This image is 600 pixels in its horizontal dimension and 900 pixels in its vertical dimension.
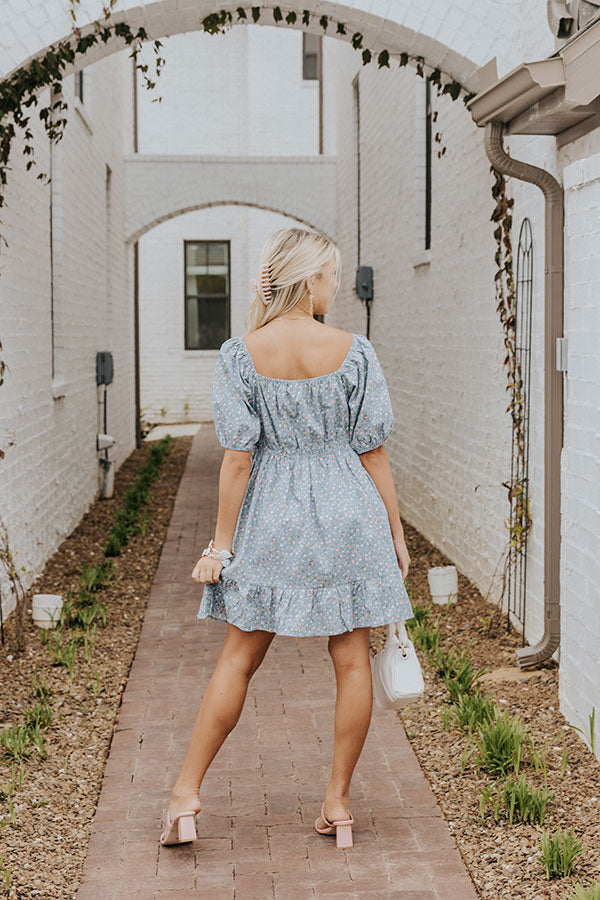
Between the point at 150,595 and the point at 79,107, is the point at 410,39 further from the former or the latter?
the point at 79,107

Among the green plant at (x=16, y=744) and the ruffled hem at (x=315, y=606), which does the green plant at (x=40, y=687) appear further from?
the ruffled hem at (x=315, y=606)

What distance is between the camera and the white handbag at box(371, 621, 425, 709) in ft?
10.5

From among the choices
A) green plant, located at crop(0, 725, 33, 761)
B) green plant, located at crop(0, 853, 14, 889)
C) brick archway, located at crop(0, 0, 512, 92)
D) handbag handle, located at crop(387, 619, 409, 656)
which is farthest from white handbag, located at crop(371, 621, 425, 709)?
brick archway, located at crop(0, 0, 512, 92)

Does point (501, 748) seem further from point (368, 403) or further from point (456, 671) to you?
point (368, 403)

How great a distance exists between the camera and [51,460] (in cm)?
769

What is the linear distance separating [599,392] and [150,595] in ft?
11.9

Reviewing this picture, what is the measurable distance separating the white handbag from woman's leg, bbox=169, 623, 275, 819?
0.35m

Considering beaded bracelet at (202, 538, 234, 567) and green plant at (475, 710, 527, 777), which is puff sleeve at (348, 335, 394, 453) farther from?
green plant at (475, 710, 527, 777)

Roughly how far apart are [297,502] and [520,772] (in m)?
1.37

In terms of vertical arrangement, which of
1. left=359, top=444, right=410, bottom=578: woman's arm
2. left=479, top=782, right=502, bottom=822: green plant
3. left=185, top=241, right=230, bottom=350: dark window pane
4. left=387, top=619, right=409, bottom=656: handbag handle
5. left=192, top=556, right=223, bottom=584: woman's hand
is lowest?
left=479, top=782, right=502, bottom=822: green plant

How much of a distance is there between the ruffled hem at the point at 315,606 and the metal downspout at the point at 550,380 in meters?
1.87

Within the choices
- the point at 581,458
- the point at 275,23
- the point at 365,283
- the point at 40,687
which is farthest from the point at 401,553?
the point at 365,283

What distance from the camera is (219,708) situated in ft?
10.5

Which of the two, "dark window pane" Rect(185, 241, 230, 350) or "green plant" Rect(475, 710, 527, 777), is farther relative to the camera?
"dark window pane" Rect(185, 241, 230, 350)
